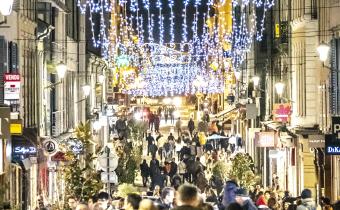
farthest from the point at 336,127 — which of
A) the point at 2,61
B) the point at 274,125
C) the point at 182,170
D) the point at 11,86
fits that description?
the point at 274,125

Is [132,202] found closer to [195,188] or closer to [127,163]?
[195,188]

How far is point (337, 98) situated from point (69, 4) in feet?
78.5

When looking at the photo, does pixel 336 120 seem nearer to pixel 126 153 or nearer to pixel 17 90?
pixel 17 90

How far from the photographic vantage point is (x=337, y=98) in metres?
26.7

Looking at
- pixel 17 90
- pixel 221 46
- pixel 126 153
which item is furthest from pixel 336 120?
pixel 221 46

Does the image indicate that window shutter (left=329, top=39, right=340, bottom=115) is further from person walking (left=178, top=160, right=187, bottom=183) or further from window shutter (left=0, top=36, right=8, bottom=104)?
person walking (left=178, top=160, right=187, bottom=183)

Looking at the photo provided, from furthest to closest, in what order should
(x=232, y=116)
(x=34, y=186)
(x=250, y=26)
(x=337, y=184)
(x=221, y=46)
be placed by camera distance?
(x=221, y=46) < (x=232, y=116) < (x=250, y=26) < (x=34, y=186) < (x=337, y=184)

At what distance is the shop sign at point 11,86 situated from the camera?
24.9m

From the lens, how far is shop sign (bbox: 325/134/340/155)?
23.6 m

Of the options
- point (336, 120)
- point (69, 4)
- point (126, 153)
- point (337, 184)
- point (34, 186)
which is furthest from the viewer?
point (69, 4)

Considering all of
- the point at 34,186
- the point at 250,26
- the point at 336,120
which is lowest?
the point at 34,186

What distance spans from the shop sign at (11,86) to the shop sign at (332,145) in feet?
27.2

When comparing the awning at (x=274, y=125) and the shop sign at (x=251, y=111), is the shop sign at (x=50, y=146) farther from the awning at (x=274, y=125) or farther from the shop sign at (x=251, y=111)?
the shop sign at (x=251, y=111)

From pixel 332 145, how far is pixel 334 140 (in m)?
0.14
